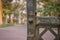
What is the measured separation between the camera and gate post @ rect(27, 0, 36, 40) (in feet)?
18.7

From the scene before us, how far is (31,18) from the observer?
586 centimetres

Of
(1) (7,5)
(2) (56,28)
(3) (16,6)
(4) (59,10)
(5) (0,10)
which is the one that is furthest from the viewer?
(3) (16,6)

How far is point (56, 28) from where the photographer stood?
621 cm

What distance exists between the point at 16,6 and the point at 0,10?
20.1ft

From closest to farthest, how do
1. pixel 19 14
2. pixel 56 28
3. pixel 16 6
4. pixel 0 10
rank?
1. pixel 56 28
2. pixel 0 10
3. pixel 16 6
4. pixel 19 14

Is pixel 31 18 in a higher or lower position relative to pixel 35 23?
higher

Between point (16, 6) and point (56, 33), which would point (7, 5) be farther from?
point (56, 33)

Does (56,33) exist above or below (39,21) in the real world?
below

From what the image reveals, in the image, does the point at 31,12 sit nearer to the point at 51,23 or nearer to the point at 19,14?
the point at 51,23

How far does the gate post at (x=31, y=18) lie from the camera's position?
5.70m

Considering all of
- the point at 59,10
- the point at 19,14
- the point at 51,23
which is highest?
the point at 59,10

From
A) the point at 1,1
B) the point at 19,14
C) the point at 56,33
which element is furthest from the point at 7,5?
the point at 56,33

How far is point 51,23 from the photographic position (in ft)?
19.5

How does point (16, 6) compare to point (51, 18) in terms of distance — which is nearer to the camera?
point (51, 18)
